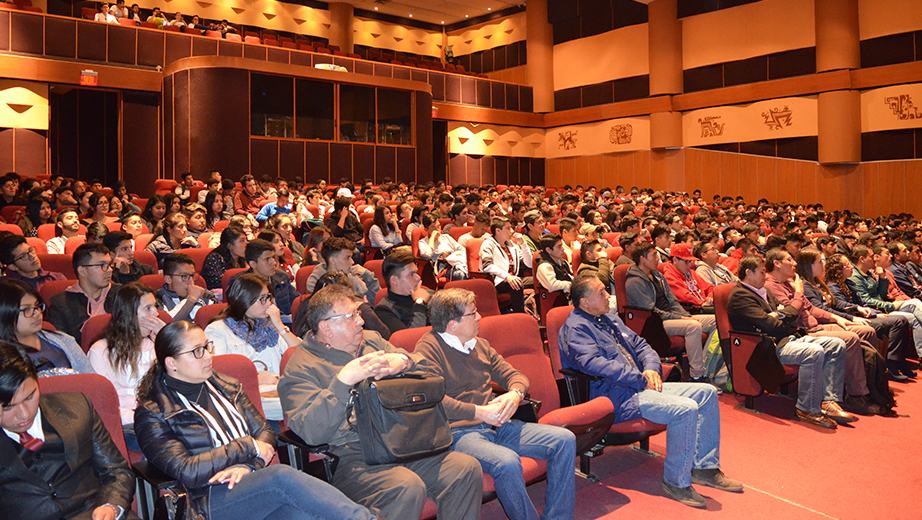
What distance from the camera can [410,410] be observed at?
7.31 ft

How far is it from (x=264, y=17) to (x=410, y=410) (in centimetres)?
1790

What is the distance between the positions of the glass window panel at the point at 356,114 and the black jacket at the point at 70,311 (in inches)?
370

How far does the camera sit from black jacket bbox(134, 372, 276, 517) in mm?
1986

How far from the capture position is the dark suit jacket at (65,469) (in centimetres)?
177

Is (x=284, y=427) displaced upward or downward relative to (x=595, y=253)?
downward

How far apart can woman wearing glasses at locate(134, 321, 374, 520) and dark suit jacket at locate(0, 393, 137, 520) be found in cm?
12

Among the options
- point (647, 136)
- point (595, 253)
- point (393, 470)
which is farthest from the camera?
point (647, 136)

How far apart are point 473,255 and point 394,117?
8.24 metres

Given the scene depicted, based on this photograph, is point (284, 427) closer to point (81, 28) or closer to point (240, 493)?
point (240, 493)

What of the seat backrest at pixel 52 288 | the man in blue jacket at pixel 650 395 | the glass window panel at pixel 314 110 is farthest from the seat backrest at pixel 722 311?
the glass window panel at pixel 314 110

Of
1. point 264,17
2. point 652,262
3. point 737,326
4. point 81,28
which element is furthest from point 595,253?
point 264,17

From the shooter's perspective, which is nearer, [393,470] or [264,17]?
[393,470]

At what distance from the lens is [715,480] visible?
3.05 metres

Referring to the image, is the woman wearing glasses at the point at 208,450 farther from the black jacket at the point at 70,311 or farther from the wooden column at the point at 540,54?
the wooden column at the point at 540,54
